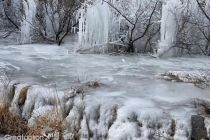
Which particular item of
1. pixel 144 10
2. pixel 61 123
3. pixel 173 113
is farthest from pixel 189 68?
pixel 61 123

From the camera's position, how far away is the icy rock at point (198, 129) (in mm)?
3514

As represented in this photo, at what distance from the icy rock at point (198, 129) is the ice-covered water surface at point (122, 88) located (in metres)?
0.07

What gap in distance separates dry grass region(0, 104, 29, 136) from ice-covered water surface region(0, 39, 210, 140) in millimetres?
343

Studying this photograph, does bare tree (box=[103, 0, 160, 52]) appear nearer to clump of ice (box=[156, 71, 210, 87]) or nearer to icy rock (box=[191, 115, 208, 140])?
clump of ice (box=[156, 71, 210, 87])

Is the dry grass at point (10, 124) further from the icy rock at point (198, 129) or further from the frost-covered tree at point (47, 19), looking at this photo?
the frost-covered tree at point (47, 19)

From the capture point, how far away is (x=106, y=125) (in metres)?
3.91

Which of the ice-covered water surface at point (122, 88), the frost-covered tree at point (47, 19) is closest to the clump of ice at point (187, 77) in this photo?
the ice-covered water surface at point (122, 88)

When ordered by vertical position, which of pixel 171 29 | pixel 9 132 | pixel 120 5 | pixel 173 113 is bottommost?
pixel 9 132

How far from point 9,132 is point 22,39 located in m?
5.45

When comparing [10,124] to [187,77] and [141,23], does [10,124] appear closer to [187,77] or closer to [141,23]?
[187,77]

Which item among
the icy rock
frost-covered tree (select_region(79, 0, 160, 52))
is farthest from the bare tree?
the icy rock

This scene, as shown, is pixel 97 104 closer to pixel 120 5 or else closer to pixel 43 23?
pixel 120 5

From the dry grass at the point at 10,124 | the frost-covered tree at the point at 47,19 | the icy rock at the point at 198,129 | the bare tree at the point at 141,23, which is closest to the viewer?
the icy rock at the point at 198,129

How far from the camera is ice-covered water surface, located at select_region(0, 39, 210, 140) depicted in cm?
369
